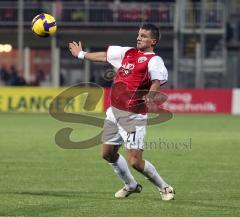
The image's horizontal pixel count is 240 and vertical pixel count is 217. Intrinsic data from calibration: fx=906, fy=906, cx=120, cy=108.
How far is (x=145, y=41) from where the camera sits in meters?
11.8

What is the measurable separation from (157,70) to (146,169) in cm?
133

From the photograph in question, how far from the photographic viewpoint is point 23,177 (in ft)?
48.4

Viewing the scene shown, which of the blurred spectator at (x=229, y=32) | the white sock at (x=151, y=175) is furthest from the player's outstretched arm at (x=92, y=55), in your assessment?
the blurred spectator at (x=229, y=32)

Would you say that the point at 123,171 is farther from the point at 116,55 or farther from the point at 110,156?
the point at 116,55

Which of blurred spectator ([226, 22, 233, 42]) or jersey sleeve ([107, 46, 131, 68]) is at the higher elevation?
jersey sleeve ([107, 46, 131, 68])

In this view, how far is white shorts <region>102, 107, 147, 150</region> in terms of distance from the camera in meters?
11.8

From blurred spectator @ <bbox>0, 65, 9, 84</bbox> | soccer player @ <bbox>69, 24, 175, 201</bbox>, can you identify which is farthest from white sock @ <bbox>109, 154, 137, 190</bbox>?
blurred spectator @ <bbox>0, 65, 9, 84</bbox>

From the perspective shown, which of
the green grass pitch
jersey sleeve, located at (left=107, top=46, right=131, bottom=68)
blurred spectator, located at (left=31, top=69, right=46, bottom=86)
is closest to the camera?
the green grass pitch

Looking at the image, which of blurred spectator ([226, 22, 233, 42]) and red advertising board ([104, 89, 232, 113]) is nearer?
red advertising board ([104, 89, 232, 113])

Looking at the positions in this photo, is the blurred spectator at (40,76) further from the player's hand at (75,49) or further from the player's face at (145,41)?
the player's face at (145,41)

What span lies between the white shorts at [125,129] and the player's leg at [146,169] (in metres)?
0.09

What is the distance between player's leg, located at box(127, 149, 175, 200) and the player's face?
1.34 m

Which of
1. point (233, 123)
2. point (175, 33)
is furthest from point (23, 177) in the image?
point (175, 33)

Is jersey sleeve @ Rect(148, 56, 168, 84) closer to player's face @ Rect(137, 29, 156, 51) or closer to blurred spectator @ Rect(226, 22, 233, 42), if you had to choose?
player's face @ Rect(137, 29, 156, 51)
